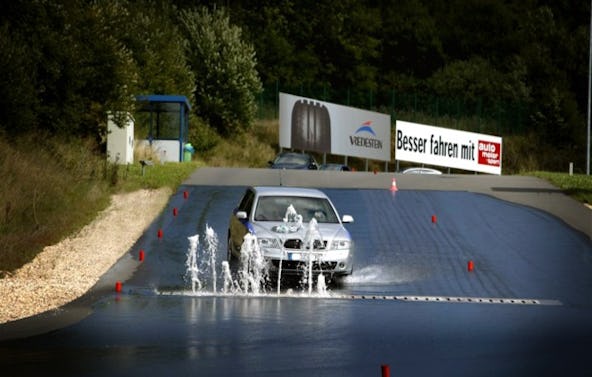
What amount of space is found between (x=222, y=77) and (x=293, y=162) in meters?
22.0

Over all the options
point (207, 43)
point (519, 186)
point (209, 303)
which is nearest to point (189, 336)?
point (209, 303)

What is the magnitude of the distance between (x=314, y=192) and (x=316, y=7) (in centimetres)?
6657

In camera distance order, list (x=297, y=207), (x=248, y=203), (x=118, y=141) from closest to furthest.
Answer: (x=297, y=207) < (x=248, y=203) < (x=118, y=141)

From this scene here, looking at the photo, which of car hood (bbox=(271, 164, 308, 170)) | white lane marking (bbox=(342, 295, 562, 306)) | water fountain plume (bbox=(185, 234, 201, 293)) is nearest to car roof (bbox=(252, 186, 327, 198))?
water fountain plume (bbox=(185, 234, 201, 293))

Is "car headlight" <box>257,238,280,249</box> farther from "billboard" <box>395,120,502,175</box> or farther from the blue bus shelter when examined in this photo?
"billboard" <box>395,120,502,175</box>

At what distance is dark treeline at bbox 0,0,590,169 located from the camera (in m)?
45.3

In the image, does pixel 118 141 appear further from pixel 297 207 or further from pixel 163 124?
pixel 297 207

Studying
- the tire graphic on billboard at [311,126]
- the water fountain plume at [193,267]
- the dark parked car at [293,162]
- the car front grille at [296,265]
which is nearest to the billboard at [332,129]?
the tire graphic on billboard at [311,126]

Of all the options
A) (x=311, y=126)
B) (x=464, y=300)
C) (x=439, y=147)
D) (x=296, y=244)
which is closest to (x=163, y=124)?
(x=311, y=126)

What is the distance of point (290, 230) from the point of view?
2209 centimetres

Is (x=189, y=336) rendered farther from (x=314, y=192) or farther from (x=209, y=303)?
(x=314, y=192)

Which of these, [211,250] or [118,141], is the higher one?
[118,141]

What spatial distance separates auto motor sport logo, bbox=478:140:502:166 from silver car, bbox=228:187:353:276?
3560 cm

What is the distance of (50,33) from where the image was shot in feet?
144
